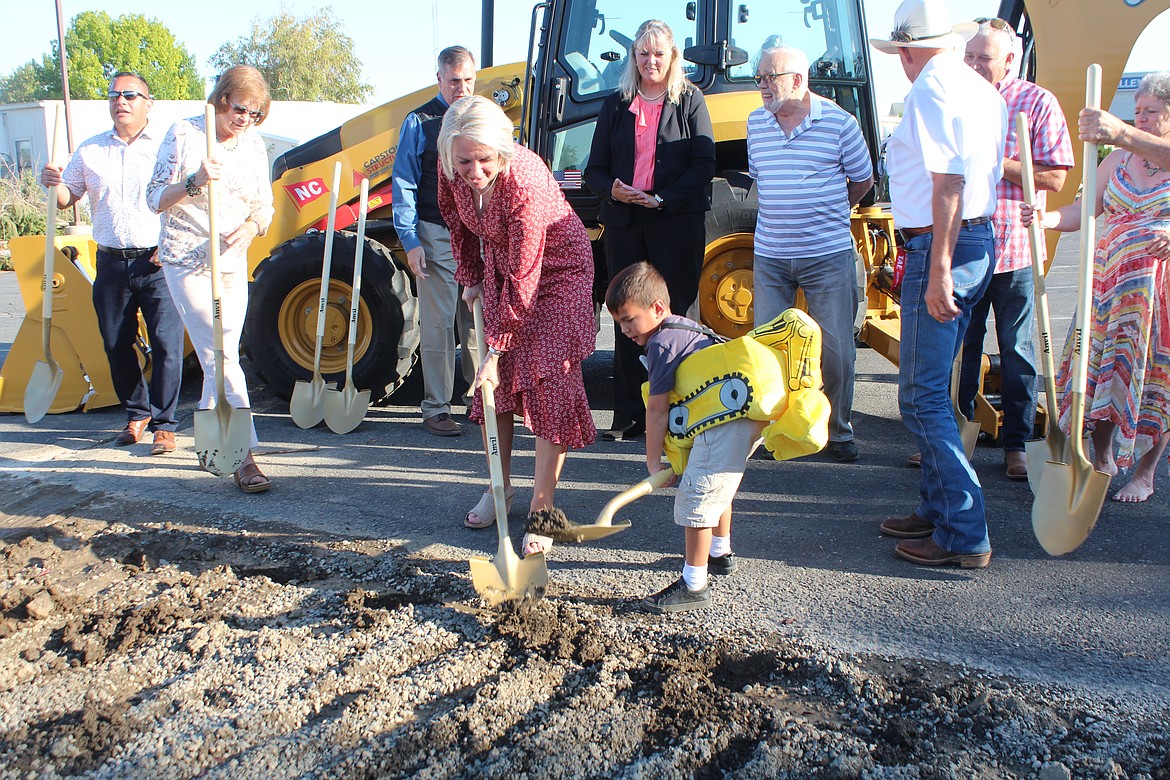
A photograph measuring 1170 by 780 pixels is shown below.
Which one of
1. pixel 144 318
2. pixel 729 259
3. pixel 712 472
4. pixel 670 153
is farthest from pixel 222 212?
pixel 729 259

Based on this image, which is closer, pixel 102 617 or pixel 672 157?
pixel 102 617

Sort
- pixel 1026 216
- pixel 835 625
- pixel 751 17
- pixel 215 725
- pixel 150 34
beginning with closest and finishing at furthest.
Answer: pixel 215 725, pixel 835 625, pixel 1026 216, pixel 751 17, pixel 150 34

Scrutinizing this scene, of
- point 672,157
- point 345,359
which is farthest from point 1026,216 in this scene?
point 345,359

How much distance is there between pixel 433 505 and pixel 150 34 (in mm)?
66039

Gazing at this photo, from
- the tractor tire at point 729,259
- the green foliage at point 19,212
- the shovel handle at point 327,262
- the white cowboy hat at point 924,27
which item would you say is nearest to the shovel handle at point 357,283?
the shovel handle at point 327,262

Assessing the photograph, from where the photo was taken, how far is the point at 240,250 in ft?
14.0

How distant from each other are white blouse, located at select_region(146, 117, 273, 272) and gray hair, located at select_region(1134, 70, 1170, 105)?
3740 millimetres

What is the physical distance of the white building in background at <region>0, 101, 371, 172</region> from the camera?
2810cm

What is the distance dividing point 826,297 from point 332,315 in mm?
3078

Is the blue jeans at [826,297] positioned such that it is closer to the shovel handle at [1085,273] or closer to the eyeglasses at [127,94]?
the shovel handle at [1085,273]

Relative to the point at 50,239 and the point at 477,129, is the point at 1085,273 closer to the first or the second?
the point at 477,129

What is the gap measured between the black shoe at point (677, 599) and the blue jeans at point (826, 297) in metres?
1.75

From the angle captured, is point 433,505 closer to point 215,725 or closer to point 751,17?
point 215,725

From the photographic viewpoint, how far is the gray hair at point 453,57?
15.8ft
